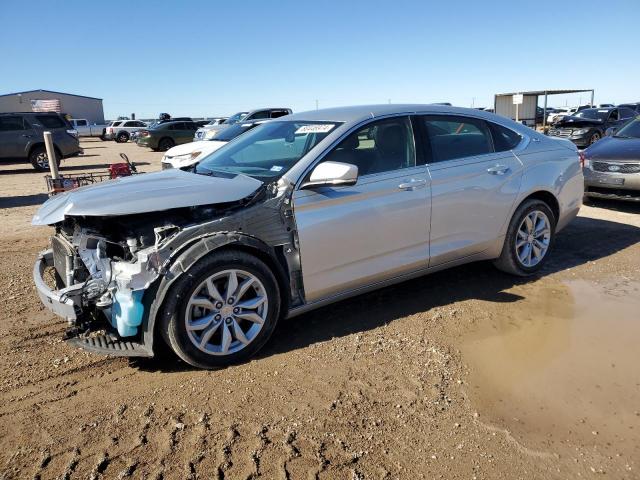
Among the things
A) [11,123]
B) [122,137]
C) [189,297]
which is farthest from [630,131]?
[122,137]

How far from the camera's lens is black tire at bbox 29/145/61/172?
16.1 m

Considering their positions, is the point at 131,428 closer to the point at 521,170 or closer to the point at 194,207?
the point at 194,207

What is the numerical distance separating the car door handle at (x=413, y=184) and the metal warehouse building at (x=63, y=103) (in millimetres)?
62486

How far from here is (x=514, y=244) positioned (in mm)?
4715

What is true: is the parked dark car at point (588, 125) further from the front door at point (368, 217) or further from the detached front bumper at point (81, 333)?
the detached front bumper at point (81, 333)

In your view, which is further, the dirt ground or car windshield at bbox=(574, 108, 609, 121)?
car windshield at bbox=(574, 108, 609, 121)

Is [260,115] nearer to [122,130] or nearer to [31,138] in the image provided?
[31,138]

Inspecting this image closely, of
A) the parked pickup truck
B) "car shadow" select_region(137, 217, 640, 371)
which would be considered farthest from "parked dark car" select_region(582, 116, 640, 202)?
the parked pickup truck

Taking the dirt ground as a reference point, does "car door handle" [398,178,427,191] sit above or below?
above

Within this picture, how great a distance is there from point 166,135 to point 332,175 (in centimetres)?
2338

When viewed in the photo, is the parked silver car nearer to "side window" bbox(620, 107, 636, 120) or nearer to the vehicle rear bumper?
the vehicle rear bumper

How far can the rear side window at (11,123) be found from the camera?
15.6 metres

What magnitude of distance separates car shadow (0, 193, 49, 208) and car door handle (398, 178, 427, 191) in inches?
349

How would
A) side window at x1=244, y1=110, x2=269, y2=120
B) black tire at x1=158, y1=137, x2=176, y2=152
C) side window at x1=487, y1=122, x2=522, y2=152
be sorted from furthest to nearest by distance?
black tire at x1=158, y1=137, x2=176, y2=152, side window at x1=244, y1=110, x2=269, y2=120, side window at x1=487, y1=122, x2=522, y2=152
